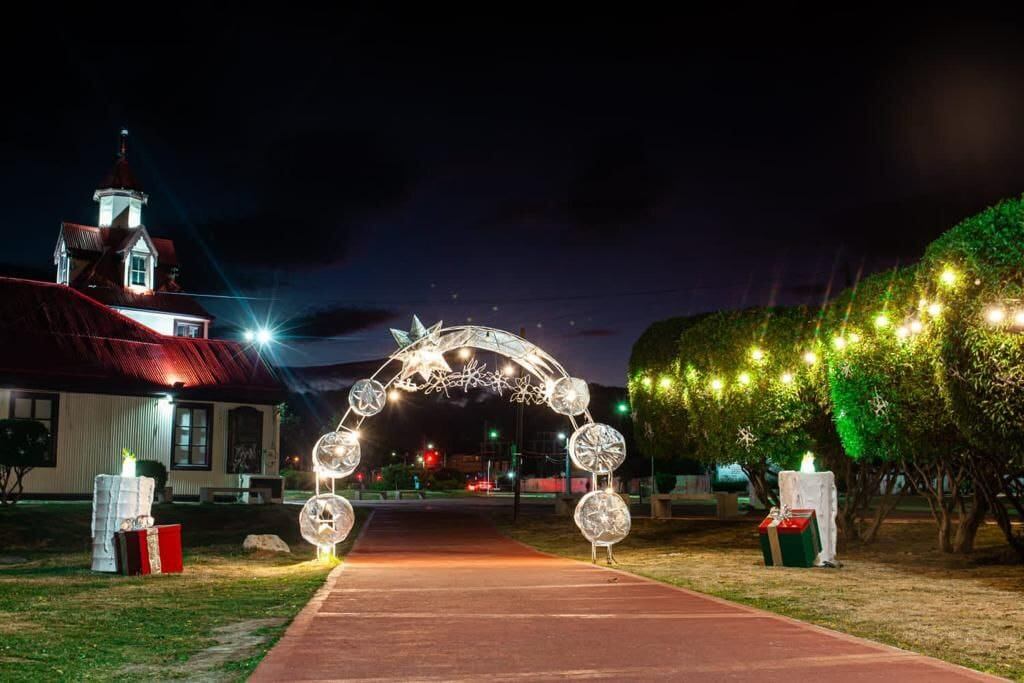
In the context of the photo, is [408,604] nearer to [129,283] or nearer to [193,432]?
[193,432]

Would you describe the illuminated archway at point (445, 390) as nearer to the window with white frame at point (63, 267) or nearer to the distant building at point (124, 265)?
the distant building at point (124, 265)

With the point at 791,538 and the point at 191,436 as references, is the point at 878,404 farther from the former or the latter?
the point at 191,436

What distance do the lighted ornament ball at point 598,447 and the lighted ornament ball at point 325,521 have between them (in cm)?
439

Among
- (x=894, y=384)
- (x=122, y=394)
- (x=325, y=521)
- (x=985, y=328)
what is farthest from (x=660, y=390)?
(x=985, y=328)

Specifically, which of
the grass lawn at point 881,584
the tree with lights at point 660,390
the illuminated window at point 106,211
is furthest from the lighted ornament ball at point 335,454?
the illuminated window at point 106,211

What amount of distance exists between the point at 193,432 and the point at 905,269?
83.8 feet

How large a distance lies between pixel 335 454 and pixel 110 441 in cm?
1738

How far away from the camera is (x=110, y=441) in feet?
110

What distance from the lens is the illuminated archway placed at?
1895cm

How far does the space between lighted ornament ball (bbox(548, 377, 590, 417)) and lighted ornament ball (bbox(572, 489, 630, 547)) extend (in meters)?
1.67

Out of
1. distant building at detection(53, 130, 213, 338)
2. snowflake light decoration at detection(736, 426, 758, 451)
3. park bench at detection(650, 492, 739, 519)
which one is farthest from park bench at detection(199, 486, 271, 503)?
snowflake light decoration at detection(736, 426, 758, 451)

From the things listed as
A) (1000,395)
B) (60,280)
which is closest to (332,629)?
(1000,395)

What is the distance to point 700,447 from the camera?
30.1m

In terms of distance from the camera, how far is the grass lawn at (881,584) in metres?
10.1
